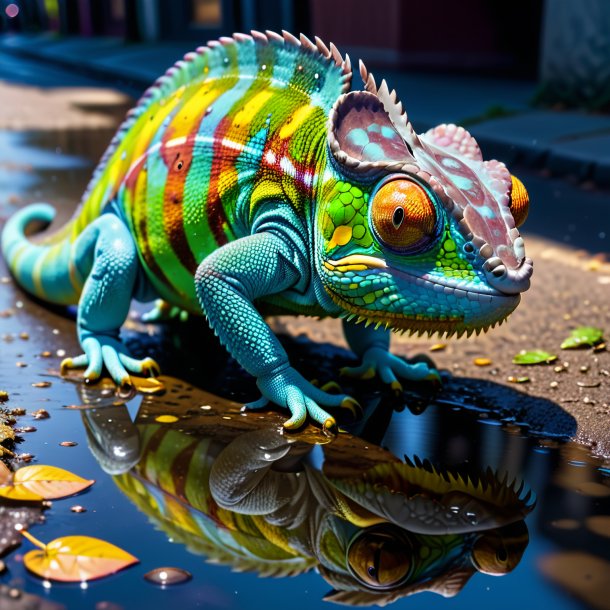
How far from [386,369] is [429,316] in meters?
0.82

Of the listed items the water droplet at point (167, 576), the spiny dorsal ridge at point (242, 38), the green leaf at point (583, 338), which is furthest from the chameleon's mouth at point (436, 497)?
the spiny dorsal ridge at point (242, 38)

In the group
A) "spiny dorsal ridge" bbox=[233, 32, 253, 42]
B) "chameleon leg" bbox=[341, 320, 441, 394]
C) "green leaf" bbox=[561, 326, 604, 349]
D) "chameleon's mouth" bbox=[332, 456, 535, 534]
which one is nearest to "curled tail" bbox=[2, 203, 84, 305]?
"spiny dorsal ridge" bbox=[233, 32, 253, 42]

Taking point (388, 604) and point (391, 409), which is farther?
point (391, 409)

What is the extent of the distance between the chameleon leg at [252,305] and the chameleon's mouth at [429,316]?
0.85ft

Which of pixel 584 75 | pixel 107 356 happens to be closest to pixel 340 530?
pixel 107 356

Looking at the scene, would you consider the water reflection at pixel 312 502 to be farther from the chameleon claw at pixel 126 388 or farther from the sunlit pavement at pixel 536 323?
the sunlit pavement at pixel 536 323

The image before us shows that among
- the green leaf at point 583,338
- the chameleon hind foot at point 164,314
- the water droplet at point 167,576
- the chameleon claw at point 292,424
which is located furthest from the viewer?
the chameleon hind foot at point 164,314

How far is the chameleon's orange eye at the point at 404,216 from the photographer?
2959 millimetres

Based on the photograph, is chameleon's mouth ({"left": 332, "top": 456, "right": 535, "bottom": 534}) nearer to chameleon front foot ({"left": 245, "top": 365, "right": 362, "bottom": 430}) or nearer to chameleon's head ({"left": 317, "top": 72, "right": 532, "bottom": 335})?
chameleon front foot ({"left": 245, "top": 365, "right": 362, "bottom": 430})

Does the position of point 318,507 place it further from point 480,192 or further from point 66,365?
point 66,365

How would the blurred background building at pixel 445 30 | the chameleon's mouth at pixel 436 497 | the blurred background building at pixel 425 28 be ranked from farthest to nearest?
the blurred background building at pixel 425 28 → the blurred background building at pixel 445 30 → the chameleon's mouth at pixel 436 497

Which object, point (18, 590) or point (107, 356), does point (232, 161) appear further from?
point (18, 590)

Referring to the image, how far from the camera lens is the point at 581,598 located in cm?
241

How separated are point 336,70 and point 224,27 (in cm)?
1722
